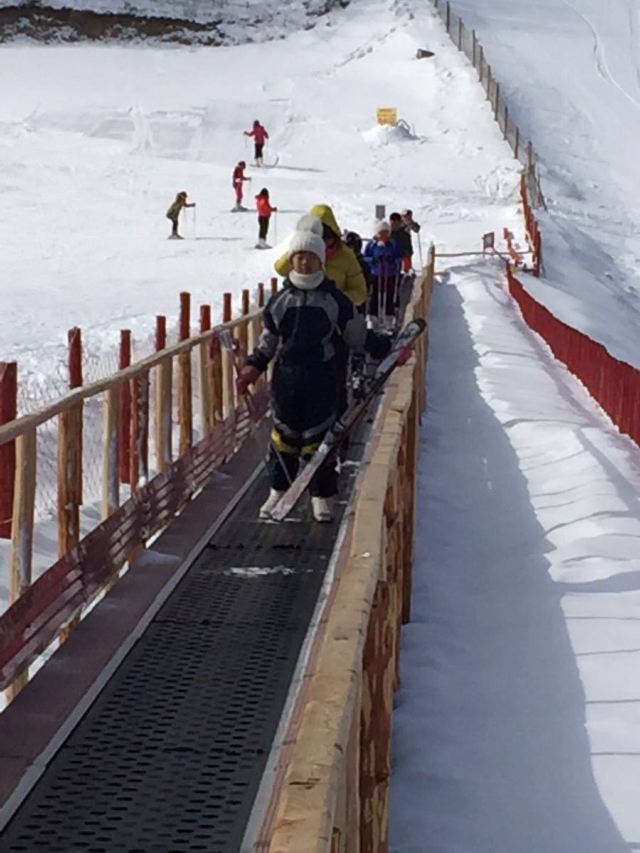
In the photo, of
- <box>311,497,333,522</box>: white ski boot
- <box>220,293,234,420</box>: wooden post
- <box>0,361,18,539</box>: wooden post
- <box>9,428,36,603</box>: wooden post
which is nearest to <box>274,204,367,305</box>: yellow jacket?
<box>220,293,234,420</box>: wooden post

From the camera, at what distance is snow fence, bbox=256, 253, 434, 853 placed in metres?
2.85

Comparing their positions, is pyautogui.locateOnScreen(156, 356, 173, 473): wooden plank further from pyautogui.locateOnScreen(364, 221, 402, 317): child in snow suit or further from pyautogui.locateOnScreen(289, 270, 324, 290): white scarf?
pyautogui.locateOnScreen(364, 221, 402, 317): child in snow suit

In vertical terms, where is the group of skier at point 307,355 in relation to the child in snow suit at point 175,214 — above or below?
below

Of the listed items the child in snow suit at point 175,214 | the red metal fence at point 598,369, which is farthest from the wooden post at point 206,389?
the child in snow suit at point 175,214

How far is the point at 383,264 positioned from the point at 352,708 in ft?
51.1

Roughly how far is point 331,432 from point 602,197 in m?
37.2

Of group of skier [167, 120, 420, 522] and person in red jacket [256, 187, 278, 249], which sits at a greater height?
person in red jacket [256, 187, 278, 249]

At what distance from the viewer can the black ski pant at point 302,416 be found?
318 inches

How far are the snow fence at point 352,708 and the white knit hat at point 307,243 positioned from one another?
4.41 feet

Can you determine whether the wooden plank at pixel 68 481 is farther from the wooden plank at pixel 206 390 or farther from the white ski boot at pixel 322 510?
the wooden plank at pixel 206 390

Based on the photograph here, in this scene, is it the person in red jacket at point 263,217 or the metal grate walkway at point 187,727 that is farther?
the person in red jacket at point 263,217

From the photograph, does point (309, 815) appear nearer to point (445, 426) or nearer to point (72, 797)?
point (72, 797)

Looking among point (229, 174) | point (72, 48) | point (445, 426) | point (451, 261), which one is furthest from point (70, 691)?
point (72, 48)

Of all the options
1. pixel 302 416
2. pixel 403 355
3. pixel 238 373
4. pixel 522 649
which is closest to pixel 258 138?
pixel 238 373
